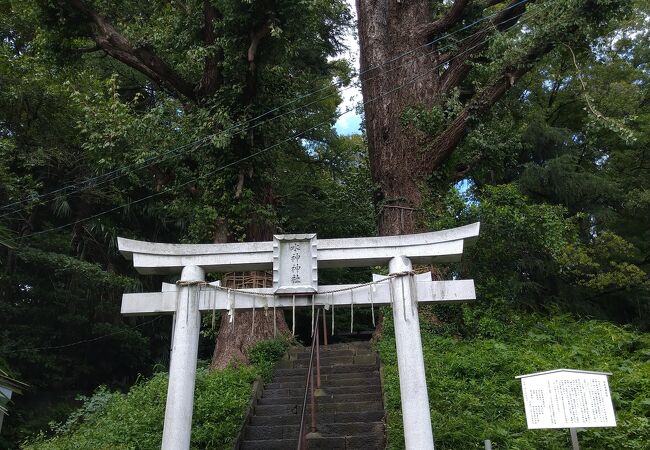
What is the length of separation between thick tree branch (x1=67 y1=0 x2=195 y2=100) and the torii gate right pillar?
7.09 meters

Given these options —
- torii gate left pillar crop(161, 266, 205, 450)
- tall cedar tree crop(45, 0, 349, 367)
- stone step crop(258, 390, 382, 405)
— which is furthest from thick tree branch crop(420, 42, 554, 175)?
torii gate left pillar crop(161, 266, 205, 450)

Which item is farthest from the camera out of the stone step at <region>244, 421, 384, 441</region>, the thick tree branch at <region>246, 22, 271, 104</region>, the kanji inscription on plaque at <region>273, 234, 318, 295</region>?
the thick tree branch at <region>246, 22, 271, 104</region>

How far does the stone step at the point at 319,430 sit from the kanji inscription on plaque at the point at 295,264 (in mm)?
2597

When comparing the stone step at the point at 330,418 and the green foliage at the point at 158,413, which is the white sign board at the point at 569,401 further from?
the green foliage at the point at 158,413

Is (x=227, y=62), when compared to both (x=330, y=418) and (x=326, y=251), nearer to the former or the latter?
(x=326, y=251)

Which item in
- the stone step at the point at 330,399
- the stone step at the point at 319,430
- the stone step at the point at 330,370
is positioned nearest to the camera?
the stone step at the point at 319,430

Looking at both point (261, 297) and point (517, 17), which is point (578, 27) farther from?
point (261, 297)

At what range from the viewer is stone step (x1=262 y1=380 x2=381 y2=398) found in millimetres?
8117

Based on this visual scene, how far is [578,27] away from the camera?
344 inches

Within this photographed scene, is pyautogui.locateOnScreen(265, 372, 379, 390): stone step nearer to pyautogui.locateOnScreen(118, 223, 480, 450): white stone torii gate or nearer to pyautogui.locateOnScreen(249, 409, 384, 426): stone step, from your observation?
pyautogui.locateOnScreen(249, 409, 384, 426): stone step

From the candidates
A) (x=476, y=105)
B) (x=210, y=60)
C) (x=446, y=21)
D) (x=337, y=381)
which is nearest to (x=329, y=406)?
(x=337, y=381)

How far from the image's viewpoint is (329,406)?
764cm

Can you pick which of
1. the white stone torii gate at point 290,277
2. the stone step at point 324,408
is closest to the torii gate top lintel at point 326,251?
the white stone torii gate at point 290,277

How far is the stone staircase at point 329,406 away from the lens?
6.71 metres
